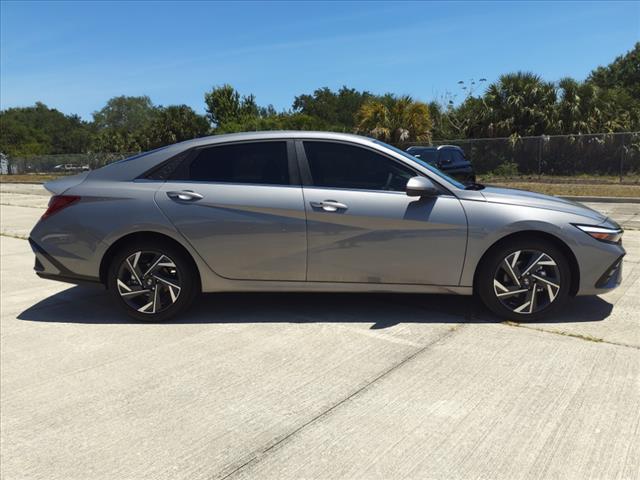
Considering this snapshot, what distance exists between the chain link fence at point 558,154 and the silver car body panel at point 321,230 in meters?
19.4

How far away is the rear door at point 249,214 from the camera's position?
4180 millimetres

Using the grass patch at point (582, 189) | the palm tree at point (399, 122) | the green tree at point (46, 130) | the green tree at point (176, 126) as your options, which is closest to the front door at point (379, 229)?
the grass patch at point (582, 189)

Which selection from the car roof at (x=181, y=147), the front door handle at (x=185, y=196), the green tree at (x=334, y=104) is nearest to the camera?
the front door handle at (x=185, y=196)

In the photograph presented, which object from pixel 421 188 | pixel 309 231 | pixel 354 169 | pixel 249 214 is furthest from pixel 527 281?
pixel 249 214

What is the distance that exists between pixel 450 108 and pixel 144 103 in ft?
379

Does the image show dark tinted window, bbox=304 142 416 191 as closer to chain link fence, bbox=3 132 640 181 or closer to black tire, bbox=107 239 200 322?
black tire, bbox=107 239 200 322

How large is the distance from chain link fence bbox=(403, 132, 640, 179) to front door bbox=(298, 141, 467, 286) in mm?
19792

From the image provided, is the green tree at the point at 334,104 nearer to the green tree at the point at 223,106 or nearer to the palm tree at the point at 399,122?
the green tree at the point at 223,106

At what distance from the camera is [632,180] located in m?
20.6

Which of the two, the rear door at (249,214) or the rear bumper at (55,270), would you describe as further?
the rear bumper at (55,270)

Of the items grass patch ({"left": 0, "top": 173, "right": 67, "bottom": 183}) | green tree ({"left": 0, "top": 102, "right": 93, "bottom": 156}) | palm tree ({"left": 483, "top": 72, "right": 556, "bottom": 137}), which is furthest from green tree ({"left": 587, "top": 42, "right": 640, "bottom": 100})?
green tree ({"left": 0, "top": 102, "right": 93, "bottom": 156})

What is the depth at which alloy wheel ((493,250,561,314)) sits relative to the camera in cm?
406

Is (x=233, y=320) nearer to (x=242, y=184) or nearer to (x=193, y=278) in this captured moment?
(x=193, y=278)

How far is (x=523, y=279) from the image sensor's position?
161 inches
